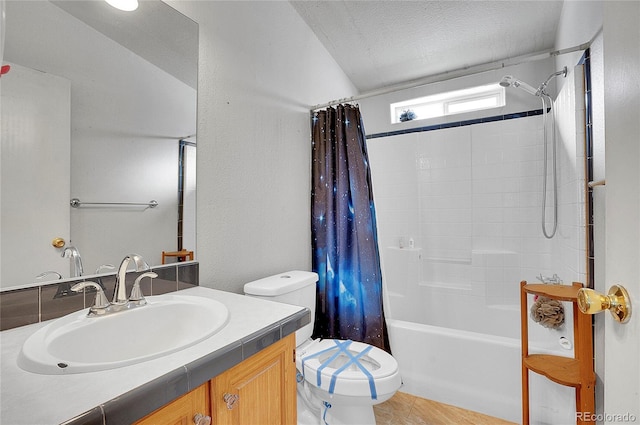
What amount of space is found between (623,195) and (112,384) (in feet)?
3.10

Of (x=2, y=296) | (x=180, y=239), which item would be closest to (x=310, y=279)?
(x=180, y=239)

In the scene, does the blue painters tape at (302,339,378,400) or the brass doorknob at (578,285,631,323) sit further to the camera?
the blue painters tape at (302,339,378,400)

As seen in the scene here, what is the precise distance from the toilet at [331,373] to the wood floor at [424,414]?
1.27 feet

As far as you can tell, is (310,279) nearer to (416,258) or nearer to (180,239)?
(180,239)

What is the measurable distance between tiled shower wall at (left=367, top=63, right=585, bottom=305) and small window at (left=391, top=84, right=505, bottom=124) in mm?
245

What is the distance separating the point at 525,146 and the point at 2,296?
3.02m

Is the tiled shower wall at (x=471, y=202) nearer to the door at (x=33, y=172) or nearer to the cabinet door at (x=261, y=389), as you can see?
the cabinet door at (x=261, y=389)

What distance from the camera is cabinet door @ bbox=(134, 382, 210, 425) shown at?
1.79 ft

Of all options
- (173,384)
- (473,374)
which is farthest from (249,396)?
(473,374)

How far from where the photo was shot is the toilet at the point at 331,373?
129 cm

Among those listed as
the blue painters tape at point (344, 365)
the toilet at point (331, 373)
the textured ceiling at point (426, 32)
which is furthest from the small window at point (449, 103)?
the blue painters tape at point (344, 365)

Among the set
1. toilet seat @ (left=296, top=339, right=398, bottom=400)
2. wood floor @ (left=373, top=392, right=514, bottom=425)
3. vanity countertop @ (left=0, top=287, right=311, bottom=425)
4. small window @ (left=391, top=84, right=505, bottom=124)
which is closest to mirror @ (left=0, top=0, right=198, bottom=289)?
vanity countertop @ (left=0, top=287, right=311, bottom=425)

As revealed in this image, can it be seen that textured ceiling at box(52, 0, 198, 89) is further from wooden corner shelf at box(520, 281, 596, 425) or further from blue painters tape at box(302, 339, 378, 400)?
wooden corner shelf at box(520, 281, 596, 425)

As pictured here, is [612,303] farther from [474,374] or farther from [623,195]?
[474,374]
